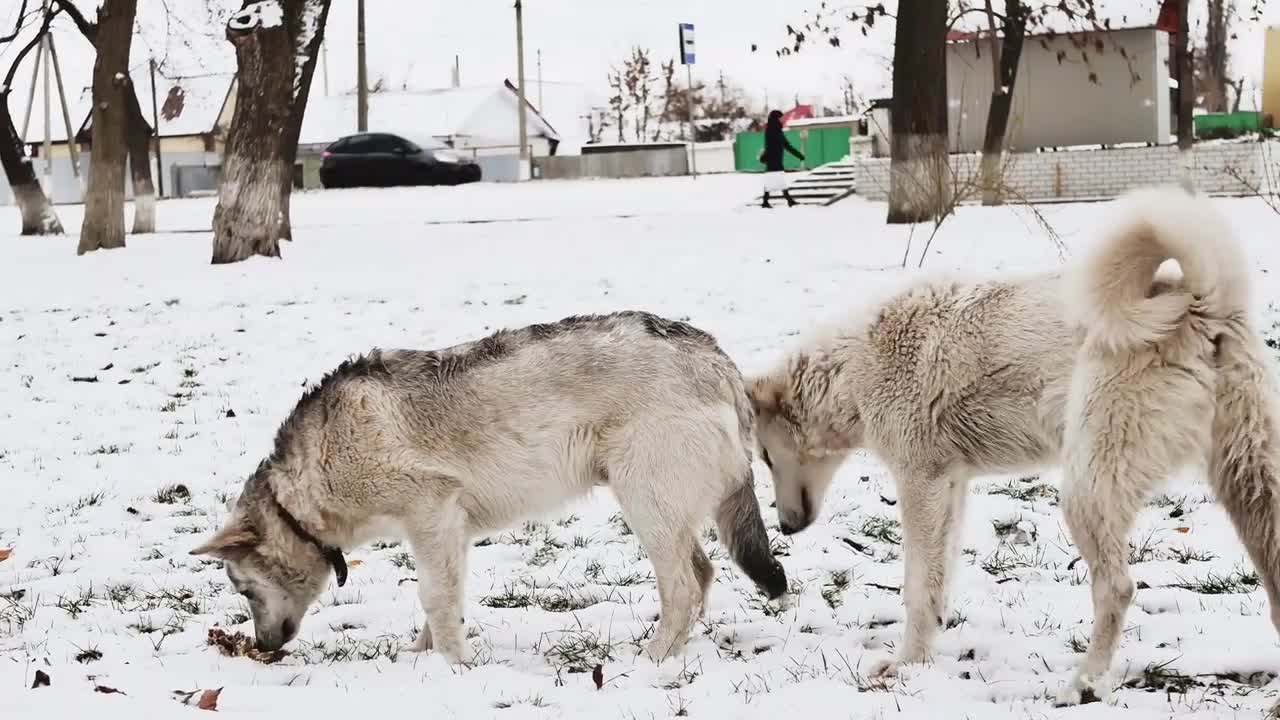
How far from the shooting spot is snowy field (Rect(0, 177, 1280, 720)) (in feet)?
15.1

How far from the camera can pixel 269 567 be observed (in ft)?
18.3

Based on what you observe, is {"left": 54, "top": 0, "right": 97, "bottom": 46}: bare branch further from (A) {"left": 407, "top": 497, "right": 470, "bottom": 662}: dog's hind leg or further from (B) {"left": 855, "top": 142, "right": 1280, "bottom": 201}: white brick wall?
(A) {"left": 407, "top": 497, "right": 470, "bottom": 662}: dog's hind leg

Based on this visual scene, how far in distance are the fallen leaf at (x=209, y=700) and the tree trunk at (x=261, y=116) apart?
14.8m

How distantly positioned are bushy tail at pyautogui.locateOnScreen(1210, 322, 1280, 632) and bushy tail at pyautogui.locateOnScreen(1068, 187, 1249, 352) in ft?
0.49

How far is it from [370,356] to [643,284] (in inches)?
388

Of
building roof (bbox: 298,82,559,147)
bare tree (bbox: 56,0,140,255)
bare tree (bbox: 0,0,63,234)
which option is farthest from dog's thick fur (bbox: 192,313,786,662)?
building roof (bbox: 298,82,559,147)

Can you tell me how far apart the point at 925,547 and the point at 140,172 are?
2891 cm

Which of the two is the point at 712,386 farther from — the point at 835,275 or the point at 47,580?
the point at 835,275

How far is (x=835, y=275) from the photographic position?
1545 cm

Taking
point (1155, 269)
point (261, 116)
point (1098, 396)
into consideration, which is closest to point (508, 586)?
point (1098, 396)

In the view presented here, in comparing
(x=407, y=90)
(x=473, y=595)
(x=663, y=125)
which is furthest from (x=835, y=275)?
(x=663, y=125)

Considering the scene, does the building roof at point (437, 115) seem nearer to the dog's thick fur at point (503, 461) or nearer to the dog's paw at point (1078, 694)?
the dog's thick fur at point (503, 461)

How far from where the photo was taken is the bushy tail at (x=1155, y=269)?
169 inches

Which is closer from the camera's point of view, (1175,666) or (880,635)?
(1175,666)
